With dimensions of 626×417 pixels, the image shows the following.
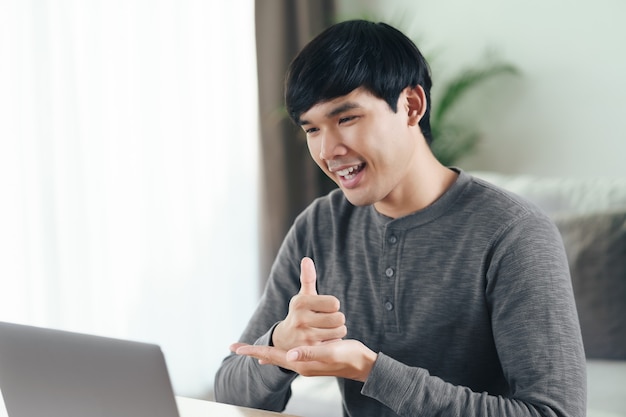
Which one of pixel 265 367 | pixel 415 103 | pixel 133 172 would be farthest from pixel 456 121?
pixel 265 367

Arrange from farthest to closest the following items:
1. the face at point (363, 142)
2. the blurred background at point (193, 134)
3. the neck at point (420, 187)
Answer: the blurred background at point (193, 134) < the neck at point (420, 187) < the face at point (363, 142)

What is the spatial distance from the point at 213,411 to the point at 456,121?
A: 2190 mm

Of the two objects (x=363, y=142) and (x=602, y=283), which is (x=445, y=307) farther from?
(x=602, y=283)

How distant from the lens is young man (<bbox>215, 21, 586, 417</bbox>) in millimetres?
1124

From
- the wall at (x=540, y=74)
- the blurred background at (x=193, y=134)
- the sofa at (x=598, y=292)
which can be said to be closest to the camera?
the sofa at (x=598, y=292)

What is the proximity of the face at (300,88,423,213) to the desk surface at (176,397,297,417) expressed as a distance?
0.41 meters

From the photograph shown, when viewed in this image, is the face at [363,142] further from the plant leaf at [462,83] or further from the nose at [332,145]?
the plant leaf at [462,83]

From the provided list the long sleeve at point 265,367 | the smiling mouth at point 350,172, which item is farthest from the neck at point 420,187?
the long sleeve at point 265,367

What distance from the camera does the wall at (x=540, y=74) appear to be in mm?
2783

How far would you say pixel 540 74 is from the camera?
293 centimetres

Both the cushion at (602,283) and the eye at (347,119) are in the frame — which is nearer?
the eye at (347,119)

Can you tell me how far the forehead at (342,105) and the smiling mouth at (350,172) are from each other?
0.33 ft

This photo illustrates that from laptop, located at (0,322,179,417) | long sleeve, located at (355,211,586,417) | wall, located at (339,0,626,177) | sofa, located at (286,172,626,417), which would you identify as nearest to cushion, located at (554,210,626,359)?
sofa, located at (286,172,626,417)

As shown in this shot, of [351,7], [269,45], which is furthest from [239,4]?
[351,7]
